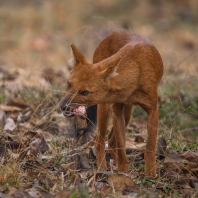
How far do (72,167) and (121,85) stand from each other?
885 millimetres

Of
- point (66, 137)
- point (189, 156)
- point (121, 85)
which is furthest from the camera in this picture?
point (66, 137)

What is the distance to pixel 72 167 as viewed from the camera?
17.0 feet

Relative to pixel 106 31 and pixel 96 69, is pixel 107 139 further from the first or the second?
pixel 106 31

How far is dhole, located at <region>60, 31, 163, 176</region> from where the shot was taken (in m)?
5.14

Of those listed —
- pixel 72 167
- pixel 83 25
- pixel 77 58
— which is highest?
pixel 77 58

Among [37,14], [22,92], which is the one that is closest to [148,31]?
[37,14]

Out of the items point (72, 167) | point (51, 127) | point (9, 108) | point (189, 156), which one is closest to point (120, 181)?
point (72, 167)

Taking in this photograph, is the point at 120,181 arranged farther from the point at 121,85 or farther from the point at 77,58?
the point at 77,58

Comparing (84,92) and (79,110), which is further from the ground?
(84,92)

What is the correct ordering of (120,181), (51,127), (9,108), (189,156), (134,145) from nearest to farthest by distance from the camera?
(120,181) → (189,156) → (134,145) → (51,127) → (9,108)

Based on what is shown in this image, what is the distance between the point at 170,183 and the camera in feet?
16.5

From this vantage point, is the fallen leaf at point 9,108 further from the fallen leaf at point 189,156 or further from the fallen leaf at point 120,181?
the fallen leaf at point 120,181

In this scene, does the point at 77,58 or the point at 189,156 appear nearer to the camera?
the point at 77,58

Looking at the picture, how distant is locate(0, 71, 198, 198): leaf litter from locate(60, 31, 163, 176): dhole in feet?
0.53
